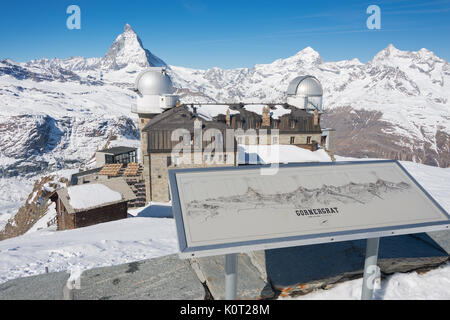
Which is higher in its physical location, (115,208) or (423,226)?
(423,226)

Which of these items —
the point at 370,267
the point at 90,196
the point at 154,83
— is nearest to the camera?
the point at 370,267

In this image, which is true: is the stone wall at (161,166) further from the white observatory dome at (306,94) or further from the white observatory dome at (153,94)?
the white observatory dome at (306,94)

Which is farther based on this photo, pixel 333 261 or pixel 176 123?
pixel 176 123

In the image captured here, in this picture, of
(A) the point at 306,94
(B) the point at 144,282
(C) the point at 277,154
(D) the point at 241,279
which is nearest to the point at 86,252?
(B) the point at 144,282

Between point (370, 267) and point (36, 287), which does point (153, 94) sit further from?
point (370, 267)

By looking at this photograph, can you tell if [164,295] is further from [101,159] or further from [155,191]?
Result: [101,159]

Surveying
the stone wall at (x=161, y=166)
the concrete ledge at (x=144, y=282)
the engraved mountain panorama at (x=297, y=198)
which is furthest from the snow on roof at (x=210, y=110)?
the engraved mountain panorama at (x=297, y=198)

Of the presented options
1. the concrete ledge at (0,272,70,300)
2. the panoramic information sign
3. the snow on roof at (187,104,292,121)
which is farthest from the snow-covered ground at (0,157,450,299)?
the snow on roof at (187,104,292,121)
